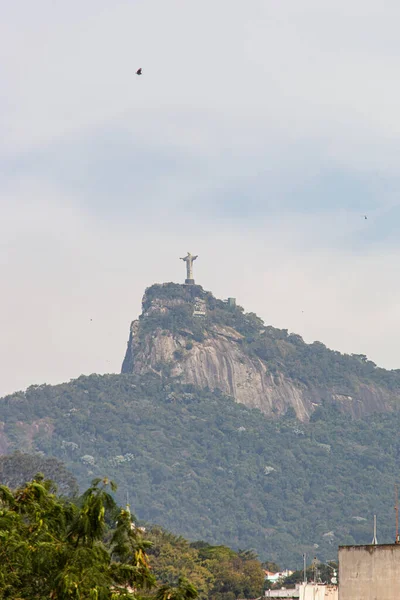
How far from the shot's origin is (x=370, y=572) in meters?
51.9

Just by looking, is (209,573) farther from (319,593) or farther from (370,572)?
(370,572)

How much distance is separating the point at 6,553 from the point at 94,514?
2877 mm

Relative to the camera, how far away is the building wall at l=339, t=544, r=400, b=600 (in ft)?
168

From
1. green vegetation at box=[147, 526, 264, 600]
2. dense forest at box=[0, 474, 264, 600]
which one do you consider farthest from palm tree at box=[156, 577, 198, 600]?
green vegetation at box=[147, 526, 264, 600]

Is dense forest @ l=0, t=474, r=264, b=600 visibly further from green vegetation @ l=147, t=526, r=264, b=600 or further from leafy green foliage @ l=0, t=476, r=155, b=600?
green vegetation @ l=147, t=526, r=264, b=600

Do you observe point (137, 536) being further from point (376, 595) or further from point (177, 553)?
point (177, 553)

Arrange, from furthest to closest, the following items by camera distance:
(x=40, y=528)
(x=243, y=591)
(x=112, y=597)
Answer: (x=243, y=591) < (x=40, y=528) < (x=112, y=597)

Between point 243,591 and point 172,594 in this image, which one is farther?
point 243,591

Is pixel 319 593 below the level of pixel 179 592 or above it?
above

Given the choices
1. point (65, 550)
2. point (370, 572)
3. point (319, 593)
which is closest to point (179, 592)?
point (65, 550)

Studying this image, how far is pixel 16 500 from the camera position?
1769 inches

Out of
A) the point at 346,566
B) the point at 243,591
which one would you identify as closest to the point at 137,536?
the point at 346,566

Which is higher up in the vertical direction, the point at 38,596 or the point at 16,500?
the point at 16,500

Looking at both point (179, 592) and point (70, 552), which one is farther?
point (70, 552)
